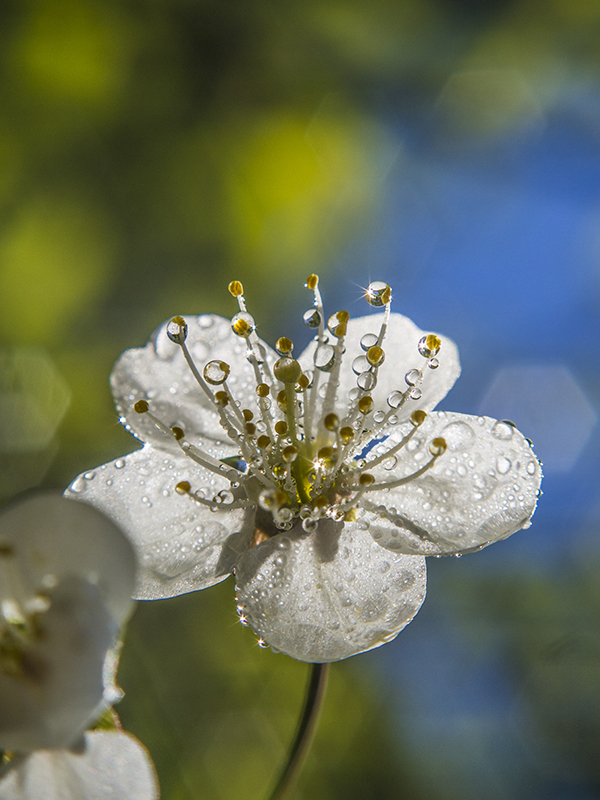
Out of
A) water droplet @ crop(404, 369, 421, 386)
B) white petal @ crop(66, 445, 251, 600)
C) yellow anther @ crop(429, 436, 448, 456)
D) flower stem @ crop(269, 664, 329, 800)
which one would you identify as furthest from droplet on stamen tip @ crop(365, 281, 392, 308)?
flower stem @ crop(269, 664, 329, 800)

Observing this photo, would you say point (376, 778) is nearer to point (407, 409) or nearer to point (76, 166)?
point (407, 409)

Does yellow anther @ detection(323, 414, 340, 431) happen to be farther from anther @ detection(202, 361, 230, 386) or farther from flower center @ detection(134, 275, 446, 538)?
anther @ detection(202, 361, 230, 386)

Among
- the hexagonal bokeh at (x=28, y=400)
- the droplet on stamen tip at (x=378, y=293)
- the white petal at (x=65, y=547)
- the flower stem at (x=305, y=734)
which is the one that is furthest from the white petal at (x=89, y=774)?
the hexagonal bokeh at (x=28, y=400)

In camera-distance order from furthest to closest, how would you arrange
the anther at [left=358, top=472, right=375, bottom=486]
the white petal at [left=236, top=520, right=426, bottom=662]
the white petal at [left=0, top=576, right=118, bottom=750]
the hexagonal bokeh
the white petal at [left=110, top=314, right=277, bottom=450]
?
the hexagonal bokeh < the white petal at [left=110, top=314, right=277, bottom=450] < the anther at [left=358, top=472, right=375, bottom=486] < the white petal at [left=236, top=520, right=426, bottom=662] < the white petal at [left=0, top=576, right=118, bottom=750]

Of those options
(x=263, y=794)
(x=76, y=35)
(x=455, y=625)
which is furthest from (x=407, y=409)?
(x=76, y=35)

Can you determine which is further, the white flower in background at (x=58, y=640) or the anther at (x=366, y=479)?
the anther at (x=366, y=479)

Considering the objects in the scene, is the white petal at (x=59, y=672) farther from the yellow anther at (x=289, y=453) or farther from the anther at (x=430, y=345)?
the anther at (x=430, y=345)

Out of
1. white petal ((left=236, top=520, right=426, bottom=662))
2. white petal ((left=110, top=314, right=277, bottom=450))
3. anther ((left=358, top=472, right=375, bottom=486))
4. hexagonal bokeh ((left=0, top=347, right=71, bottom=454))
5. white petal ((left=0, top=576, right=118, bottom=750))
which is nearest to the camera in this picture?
white petal ((left=0, top=576, right=118, bottom=750))

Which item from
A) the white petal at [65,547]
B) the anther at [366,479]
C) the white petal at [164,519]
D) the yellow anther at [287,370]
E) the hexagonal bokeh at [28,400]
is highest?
the yellow anther at [287,370]
